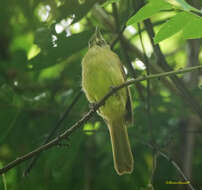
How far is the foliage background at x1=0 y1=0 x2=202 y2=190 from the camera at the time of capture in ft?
11.2

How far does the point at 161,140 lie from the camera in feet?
13.8

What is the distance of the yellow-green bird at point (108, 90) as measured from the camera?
3.42 m

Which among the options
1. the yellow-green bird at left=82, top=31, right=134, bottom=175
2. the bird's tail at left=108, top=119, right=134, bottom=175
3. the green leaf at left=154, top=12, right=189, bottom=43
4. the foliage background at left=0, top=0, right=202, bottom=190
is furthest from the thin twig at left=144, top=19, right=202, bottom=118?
the green leaf at left=154, top=12, right=189, bottom=43

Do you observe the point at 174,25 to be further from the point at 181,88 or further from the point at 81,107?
the point at 81,107

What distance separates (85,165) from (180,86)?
1.98m

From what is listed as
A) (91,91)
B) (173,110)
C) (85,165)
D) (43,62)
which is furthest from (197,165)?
(43,62)

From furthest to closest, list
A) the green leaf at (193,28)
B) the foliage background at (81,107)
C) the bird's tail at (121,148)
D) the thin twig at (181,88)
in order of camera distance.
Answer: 1. the foliage background at (81,107)
2. the bird's tail at (121,148)
3. the thin twig at (181,88)
4. the green leaf at (193,28)

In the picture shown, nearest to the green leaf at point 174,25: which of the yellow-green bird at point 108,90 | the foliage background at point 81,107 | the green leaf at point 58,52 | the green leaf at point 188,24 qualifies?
the green leaf at point 188,24

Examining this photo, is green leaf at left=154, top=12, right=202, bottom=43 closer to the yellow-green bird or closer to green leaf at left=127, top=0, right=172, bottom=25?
green leaf at left=127, top=0, right=172, bottom=25

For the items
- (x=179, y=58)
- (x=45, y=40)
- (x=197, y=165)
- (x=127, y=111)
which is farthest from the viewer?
(x=179, y=58)

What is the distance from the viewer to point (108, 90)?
3453mm

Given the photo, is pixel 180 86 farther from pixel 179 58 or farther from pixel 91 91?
pixel 179 58

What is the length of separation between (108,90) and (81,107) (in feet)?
1.60

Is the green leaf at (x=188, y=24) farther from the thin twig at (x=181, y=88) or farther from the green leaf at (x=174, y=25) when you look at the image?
the thin twig at (x=181, y=88)
